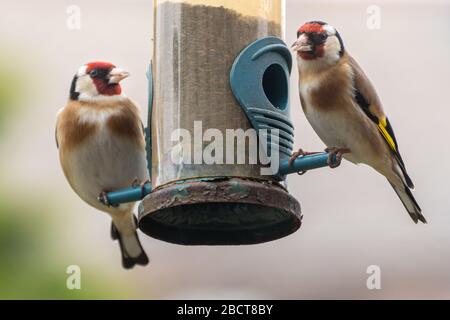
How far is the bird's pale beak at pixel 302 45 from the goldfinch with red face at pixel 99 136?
3.28 feet

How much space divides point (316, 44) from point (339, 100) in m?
0.32

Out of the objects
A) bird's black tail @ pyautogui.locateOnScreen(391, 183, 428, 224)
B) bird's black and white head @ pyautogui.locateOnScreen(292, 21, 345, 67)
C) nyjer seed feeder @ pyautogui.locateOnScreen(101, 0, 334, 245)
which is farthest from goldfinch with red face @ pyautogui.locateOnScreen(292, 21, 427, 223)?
nyjer seed feeder @ pyautogui.locateOnScreen(101, 0, 334, 245)

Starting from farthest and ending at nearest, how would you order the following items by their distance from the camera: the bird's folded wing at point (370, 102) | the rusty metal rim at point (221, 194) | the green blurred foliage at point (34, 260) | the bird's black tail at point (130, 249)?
the bird's black tail at point (130, 249), the bird's folded wing at point (370, 102), the green blurred foliage at point (34, 260), the rusty metal rim at point (221, 194)

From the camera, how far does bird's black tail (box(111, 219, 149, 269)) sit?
345 inches

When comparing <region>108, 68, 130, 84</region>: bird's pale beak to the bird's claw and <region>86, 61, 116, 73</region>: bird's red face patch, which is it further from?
the bird's claw

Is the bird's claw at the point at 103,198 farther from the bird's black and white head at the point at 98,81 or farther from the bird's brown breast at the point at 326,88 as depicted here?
the bird's brown breast at the point at 326,88

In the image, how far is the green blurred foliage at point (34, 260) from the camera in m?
6.43

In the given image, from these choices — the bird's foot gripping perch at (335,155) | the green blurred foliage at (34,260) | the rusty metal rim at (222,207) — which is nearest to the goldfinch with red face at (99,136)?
the green blurred foliage at (34,260)

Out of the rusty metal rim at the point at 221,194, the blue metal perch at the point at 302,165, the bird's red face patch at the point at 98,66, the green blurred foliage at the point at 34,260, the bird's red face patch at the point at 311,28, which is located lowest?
the green blurred foliage at the point at 34,260

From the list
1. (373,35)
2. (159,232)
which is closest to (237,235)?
(159,232)

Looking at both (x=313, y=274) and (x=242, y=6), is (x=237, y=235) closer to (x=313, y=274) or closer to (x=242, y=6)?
(x=242, y=6)

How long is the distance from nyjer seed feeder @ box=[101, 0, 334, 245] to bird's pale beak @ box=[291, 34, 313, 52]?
42 centimetres

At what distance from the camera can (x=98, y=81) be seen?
25.6 feet

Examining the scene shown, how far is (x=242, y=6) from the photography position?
6.70 m
